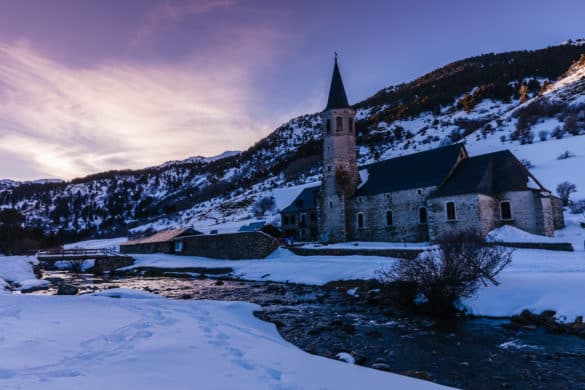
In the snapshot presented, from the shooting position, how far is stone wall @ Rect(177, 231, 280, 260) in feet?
118

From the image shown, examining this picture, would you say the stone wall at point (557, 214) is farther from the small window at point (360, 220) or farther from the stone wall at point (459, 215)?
the small window at point (360, 220)

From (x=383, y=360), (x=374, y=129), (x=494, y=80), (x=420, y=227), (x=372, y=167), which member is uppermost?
(x=494, y=80)

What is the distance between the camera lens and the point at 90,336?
7.57 meters

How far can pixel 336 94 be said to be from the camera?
41344mm

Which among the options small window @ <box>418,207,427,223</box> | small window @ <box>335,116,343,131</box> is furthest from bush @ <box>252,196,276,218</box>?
small window @ <box>418,207,427,223</box>

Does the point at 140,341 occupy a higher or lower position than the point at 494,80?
lower

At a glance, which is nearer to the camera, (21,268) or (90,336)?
(90,336)

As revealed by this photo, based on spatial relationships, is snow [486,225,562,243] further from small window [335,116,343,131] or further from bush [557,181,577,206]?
small window [335,116,343,131]

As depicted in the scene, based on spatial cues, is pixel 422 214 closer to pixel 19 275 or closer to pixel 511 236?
pixel 511 236

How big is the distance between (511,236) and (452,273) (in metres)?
13.9

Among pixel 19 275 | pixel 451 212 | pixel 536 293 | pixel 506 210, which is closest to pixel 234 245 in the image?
pixel 19 275

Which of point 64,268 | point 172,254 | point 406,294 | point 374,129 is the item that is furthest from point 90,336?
point 374,129

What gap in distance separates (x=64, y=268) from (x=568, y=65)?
426ft

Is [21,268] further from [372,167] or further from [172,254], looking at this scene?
[372,167]
